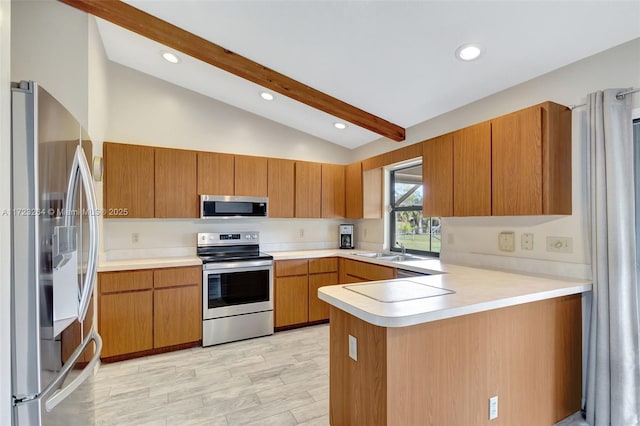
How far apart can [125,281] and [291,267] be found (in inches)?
66.6

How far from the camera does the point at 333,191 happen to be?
4.31m

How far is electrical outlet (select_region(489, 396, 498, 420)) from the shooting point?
5.33 feet

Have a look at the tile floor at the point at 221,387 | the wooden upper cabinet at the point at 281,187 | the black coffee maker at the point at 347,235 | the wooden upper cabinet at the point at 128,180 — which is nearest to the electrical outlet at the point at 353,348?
the tile floor at the point at 221,387

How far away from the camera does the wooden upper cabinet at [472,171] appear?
2318 mm

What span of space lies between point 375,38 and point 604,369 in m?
2.57

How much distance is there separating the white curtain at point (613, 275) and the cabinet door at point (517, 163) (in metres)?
0.32

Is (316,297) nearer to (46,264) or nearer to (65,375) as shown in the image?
(65,375)

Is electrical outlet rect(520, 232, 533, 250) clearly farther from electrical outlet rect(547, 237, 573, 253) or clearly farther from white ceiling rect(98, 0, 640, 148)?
white ceiling rect(98, 0, 640, 148)

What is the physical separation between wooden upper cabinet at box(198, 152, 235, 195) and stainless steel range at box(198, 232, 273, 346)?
0.56m

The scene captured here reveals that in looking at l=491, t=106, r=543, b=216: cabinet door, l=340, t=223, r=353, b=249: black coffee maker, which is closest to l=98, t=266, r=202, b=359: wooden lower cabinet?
l=340, t=223, r=353, b=249: black coffee maker

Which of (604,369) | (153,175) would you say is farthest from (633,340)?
(153,175)

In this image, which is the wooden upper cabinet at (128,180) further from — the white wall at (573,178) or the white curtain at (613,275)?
the white curtain at (613,275)

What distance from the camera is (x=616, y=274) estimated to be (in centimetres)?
179

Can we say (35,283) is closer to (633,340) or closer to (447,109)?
(633,340)
